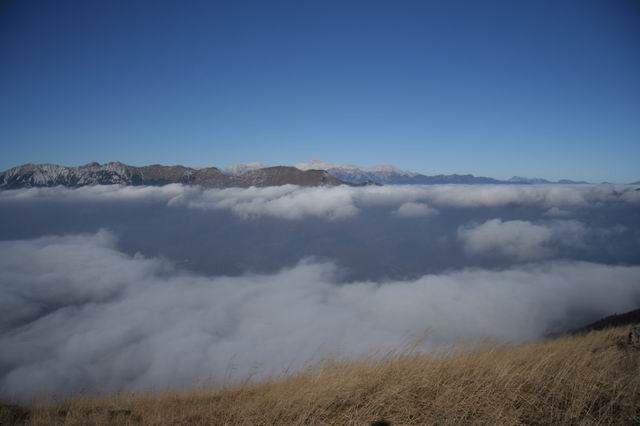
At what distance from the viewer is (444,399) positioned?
4.50 m

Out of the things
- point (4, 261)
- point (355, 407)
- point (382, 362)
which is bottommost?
point (4, 261)

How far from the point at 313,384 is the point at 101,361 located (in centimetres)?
14346

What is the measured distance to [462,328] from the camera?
12681 cm

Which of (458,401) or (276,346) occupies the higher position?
(458,401)

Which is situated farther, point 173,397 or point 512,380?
point 173,397

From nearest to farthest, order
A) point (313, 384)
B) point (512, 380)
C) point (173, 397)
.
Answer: point (512, 380) < point (313, 384) < point (173, 397)

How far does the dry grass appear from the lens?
4.27 meters

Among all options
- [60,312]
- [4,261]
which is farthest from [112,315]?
[4,261]

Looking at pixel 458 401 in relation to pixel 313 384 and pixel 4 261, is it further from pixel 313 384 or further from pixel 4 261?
pixel 4 261

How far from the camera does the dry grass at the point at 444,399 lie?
427 cm

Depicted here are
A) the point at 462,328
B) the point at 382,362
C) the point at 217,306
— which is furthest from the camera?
the point at 217,306

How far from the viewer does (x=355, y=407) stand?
4484mm

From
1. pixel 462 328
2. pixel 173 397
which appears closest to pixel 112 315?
pixel 462 328

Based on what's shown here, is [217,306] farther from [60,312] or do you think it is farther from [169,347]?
[60,312]
